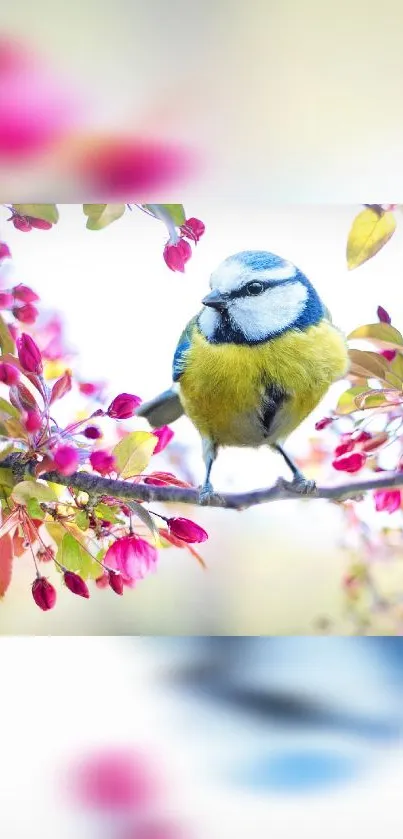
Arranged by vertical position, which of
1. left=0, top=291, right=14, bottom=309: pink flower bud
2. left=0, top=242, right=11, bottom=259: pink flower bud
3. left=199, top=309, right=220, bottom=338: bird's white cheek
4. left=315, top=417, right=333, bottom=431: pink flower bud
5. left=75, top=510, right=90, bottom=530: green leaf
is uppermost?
left=0, top=242, right=11, bottom=259: pink flower bud

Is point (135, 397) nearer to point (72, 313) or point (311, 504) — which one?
point (72, 313)

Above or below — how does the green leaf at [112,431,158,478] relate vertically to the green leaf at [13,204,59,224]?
below

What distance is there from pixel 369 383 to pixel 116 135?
0.58m

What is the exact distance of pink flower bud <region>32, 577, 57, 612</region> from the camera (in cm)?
138

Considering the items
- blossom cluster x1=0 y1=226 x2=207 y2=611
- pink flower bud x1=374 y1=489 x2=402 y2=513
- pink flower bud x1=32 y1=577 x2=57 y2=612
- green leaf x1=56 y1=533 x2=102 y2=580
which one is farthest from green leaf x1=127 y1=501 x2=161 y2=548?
pink flower bud x1=374 y1=489 x2=402 y2=513

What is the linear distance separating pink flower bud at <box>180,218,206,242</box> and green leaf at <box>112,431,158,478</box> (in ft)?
1.28

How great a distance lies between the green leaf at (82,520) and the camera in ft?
4.31

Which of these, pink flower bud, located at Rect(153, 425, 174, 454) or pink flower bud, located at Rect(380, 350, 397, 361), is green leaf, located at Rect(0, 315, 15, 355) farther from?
A: pink flower bud, located at Rect(380, 350, 397, 361)

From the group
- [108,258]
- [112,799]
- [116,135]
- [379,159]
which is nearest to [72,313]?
[108,258]

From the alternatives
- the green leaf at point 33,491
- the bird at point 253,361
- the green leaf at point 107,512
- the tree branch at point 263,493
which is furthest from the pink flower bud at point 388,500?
the green leaf at point 33,491

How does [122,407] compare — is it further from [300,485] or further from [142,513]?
[300,485]

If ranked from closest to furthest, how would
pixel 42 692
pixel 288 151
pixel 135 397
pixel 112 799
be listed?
1. pixel 112 799
2. pixel 42 692
3. pixel 288 151
4. pixel 135 397

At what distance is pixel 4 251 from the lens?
57.0 inches

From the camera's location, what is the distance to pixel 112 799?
81 centimetres
